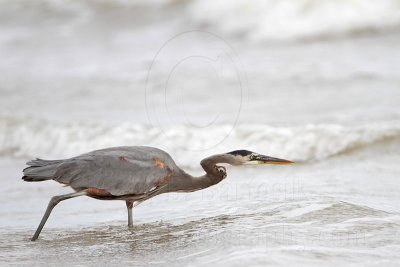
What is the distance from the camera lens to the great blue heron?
6.91m

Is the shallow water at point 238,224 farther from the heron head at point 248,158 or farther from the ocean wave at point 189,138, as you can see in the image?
the ocean wave at point 189,138

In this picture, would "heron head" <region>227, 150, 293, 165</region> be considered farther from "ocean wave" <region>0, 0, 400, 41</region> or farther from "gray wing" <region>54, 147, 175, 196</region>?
"ocean wave" <region>0, 0, 400, 41</region>

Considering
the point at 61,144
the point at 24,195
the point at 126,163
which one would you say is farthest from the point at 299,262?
the point at 61,144

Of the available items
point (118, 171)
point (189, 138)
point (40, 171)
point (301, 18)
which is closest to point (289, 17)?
point (301, 18)

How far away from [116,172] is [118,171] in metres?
0.02

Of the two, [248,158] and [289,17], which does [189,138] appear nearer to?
[248,158]

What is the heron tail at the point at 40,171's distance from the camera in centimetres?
686

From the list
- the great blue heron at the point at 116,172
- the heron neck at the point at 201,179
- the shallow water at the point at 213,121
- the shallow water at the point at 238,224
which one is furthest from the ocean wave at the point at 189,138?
the great blue heron at the point at 116,172

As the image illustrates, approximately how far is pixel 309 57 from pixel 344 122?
3700 mm

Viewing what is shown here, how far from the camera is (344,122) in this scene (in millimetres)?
10633

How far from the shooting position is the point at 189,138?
10.8 meters

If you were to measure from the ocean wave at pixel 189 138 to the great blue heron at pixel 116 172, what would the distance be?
2935 mm

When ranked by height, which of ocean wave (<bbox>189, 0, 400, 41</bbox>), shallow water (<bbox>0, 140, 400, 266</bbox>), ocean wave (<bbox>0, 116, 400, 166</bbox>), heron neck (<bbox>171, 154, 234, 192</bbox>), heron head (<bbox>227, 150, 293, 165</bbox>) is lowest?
shallow water (<bbox>0, 140, 400, 266</bbox>)

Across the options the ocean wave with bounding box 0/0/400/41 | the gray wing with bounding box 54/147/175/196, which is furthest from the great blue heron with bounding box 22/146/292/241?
the ocean wave with bounding box 0/0/400/41
